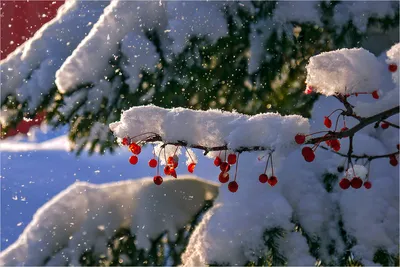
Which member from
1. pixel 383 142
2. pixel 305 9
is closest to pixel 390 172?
pixel 383 142

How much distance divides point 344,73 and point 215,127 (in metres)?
0.43

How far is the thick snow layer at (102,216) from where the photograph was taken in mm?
2459

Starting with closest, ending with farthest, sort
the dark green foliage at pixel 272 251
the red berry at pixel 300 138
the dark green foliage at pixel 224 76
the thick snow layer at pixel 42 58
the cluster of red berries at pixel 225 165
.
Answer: the red berry at pixel 300 138 < the cluster of red berries at pixel 225 165 < the dark green foliage at pixel 272 251 < the dark green foliage at pixel 224 76 < the thick snow layer at pixel 42 58

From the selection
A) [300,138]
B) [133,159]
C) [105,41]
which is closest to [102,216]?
[105,41]

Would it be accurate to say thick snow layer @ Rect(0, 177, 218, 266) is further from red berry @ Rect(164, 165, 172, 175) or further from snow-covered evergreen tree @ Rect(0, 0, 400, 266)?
red berry @ Rect(164, 165, 172, 175)

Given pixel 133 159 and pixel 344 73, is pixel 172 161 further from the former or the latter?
pixel 344 73

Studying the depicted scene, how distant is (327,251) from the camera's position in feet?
7.08

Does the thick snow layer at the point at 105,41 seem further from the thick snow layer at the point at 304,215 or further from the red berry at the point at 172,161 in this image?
the red berry at the point at 172,161

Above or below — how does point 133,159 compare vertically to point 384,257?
above

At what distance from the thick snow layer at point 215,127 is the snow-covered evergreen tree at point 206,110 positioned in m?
0.81

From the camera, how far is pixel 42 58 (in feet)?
8.91

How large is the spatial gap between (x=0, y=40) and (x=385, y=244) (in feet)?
14.9

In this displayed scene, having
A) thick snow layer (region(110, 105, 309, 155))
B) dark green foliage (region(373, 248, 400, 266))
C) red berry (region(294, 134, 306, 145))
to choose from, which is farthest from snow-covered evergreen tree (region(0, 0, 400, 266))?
red berry (region(294, 134, 306, 145))

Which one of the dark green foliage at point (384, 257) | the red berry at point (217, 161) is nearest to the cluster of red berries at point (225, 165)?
the red berry at point (217, 161)
